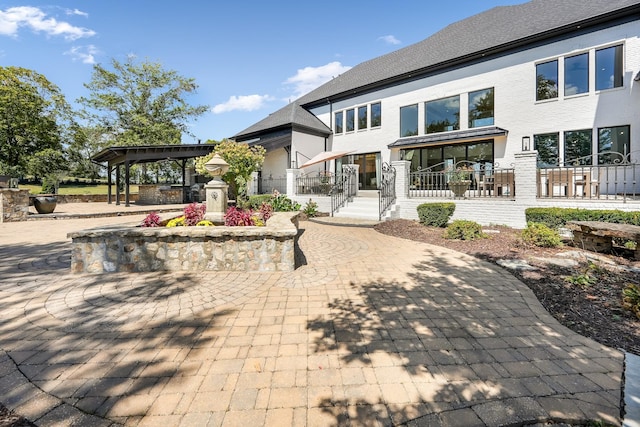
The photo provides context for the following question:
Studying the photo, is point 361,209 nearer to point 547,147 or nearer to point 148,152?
point 547,147

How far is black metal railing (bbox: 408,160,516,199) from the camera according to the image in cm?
998

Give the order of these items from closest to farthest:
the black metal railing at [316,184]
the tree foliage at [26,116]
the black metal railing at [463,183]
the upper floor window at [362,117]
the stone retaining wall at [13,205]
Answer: the black metal railing at [463,183], the stone retaining wall at [13,205], the black metal railing at [316,184], the upper floor window at [362,117], the tree foliage at [26,116]

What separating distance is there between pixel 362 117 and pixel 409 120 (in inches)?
138

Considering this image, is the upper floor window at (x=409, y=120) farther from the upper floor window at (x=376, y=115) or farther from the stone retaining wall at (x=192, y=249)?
the stone retaining wall at (x=192, y=249)

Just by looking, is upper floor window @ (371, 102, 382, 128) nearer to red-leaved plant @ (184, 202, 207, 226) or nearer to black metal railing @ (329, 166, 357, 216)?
black metal railing @ (329, 166, 357, 216)

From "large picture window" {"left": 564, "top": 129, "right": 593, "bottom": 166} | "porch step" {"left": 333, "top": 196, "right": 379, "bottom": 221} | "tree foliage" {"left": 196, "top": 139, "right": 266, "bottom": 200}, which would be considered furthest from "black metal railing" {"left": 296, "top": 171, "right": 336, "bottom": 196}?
"large picture window" {"left": 564, "top": 129, "right": 593, "bottom": 166}

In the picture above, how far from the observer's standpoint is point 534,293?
4.08 metres

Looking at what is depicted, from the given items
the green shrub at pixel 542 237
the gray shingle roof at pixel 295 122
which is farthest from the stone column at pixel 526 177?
the gray shingle roof at pixel 295 122

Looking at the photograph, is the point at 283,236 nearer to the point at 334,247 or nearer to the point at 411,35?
the point at 334,247

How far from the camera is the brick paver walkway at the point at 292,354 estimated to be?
197 centimetres

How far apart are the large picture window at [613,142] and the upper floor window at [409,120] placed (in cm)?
789

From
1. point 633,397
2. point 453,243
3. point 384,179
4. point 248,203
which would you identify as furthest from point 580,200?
point 248,203

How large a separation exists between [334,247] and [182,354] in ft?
15.9

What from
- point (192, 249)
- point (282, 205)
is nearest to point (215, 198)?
point (192, 249)
